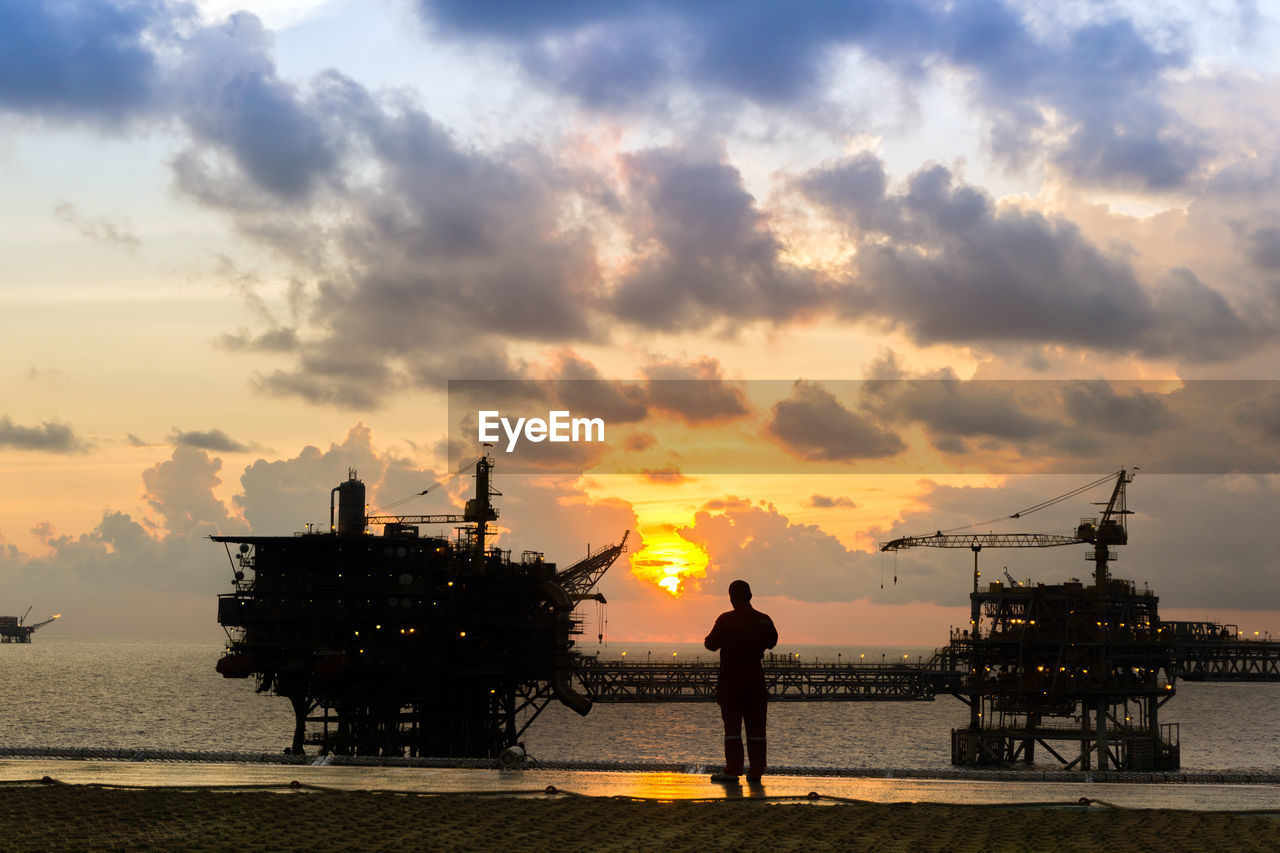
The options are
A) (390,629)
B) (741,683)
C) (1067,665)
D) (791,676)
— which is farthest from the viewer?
(791,676)

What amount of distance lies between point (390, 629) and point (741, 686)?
64071 millimetres

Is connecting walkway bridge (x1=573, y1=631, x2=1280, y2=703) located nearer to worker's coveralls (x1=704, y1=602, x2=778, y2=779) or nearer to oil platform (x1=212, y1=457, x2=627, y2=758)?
oil platform (x1=212, y1=457, x2=627, y2=758)

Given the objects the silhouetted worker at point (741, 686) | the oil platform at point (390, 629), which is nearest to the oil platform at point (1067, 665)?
the oil platform at point (390, 629)

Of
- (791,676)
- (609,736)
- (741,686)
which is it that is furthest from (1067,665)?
(741,686)

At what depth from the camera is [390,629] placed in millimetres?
81688

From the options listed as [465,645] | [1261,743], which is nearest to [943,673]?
[1261,743]

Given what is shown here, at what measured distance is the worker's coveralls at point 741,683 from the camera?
822 inches

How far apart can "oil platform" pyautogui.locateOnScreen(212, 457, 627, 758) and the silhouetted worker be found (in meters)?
61.5

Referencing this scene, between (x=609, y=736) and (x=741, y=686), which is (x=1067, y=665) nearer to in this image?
(x=609, y=736)

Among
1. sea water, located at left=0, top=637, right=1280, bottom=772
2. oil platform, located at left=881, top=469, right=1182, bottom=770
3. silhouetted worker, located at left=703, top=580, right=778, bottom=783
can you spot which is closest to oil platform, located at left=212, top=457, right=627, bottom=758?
sea water, located at left=0, top=637, right=1280, bottom=772

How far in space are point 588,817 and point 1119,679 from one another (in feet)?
322

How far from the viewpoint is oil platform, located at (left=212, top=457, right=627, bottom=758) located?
8112 centimetres

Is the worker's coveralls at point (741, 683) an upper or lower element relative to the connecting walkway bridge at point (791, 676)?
upper

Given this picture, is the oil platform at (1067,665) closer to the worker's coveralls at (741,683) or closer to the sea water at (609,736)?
the sea water at (609,736)
